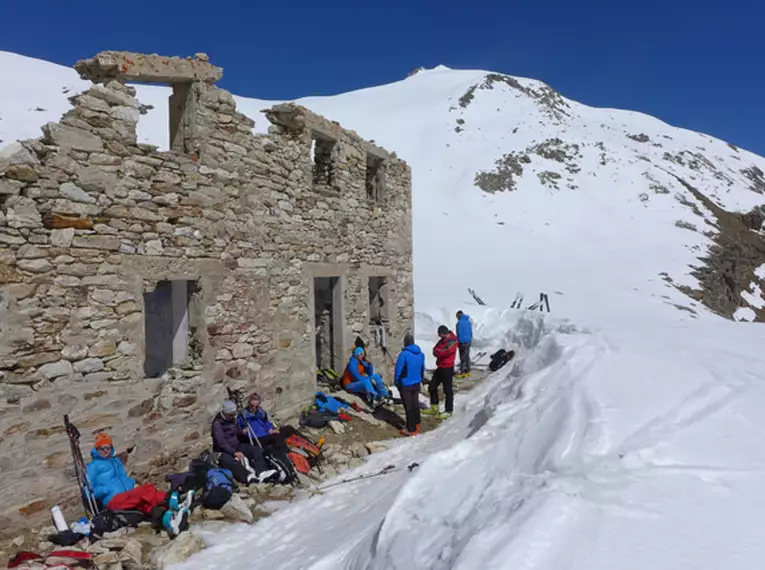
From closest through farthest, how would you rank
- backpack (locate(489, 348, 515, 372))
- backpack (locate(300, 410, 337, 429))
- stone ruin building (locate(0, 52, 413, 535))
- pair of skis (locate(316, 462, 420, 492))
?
stone ruin building (locate(0, 52, 413, 535)), pair of skis (locate(316, 462, 420, 492)), backpack (locate(300, 410, 337, 429)), backpack (locate(489, 348, 515, 372))

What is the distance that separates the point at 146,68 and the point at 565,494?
658 centimetres

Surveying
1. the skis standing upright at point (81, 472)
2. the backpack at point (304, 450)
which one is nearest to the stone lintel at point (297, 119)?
the backpack at point (304, 450)

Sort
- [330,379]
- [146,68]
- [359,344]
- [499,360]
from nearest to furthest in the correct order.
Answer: [146,68], [330,379], [359,344], [499,360]

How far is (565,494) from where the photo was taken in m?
3.36

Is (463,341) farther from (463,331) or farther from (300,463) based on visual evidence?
(300,463)

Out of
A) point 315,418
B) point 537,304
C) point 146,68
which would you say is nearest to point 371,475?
point 315,418

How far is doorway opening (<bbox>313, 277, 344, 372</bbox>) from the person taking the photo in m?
10.8

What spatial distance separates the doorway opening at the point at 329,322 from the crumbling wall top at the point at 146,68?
4.53 meters

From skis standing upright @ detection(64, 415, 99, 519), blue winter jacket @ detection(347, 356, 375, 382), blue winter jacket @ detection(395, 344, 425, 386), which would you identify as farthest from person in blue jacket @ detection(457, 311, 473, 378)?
skis standing upright @ detection(64, 415, 99, 519)

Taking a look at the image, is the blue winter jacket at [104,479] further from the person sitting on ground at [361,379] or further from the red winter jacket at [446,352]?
the red winter jacket at [446,352]

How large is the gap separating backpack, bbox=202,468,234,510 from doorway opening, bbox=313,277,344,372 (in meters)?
4.65

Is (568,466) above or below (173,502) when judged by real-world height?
above

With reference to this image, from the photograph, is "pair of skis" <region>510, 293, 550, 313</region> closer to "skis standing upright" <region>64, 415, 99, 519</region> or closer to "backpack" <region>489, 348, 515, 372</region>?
"backpack" <region>489, 348, 515, 372</region>

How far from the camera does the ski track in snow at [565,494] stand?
2967mm
